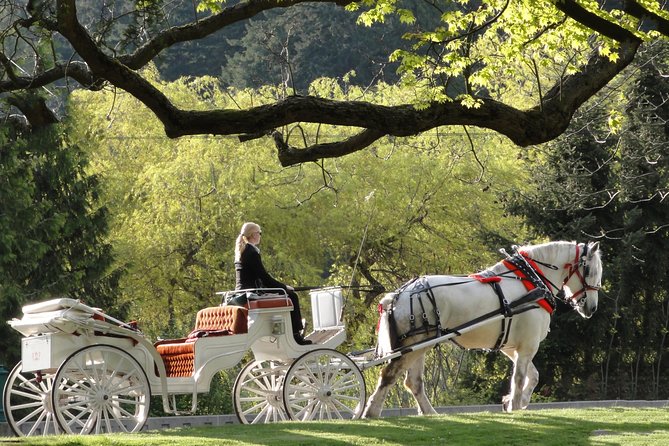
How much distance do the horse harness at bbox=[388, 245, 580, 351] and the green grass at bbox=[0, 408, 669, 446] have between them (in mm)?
1376

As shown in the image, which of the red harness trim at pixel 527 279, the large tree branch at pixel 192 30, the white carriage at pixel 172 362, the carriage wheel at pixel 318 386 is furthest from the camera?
the red harness trim at pixel 527 279

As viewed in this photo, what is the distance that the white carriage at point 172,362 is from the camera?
13953 millimetres

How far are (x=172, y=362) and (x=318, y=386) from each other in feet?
5.42

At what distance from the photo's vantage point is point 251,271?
15.5 meters

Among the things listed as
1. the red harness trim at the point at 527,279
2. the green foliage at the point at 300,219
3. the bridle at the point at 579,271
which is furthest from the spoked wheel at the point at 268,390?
the green foliage at the point at 300,219

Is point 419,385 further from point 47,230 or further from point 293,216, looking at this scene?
point 293,216

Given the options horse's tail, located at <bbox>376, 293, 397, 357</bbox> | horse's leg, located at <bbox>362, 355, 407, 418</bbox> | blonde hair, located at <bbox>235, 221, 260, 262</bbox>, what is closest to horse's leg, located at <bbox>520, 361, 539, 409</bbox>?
horse's leg, located at <bbox>362, 355, 407, 418</bbox>

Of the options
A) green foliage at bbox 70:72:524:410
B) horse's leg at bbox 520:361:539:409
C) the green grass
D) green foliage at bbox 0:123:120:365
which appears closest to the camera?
the green grass

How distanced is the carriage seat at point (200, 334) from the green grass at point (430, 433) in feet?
3.85

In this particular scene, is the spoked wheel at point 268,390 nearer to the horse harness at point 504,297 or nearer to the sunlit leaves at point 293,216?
the horse harness at point 504,297

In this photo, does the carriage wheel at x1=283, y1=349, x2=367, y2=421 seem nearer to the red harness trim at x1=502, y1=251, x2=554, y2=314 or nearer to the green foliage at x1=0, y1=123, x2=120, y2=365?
the red harness trim at x1=502, y1=251, x2=554, y2=314

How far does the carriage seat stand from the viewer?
14922 millimetres

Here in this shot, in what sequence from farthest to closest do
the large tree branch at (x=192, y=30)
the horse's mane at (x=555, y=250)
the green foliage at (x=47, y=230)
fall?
the green foliage at (x=47, y=230), the horse's mane at (x=555, y=250), the large tree branch at (x=192, y=30)

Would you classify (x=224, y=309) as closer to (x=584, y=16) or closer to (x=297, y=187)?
(x=584, y=16)
